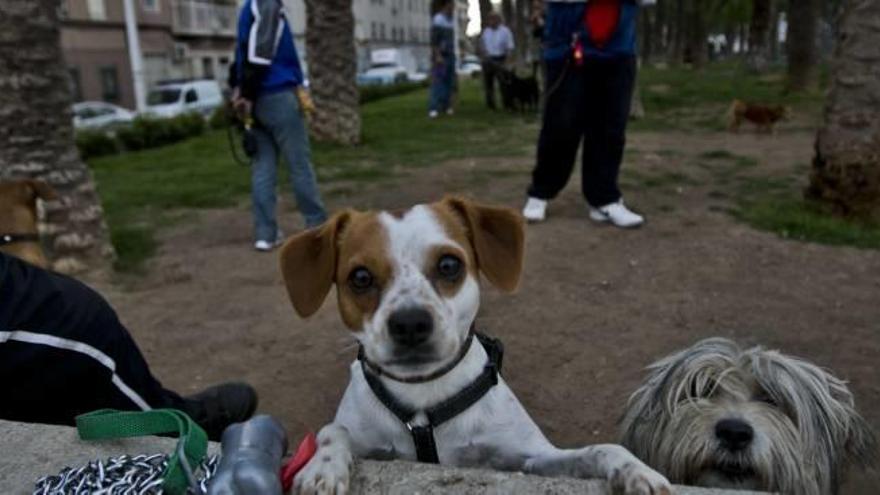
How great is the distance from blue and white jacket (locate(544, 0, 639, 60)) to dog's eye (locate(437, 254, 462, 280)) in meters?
4.05

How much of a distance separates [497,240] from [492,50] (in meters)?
18.2

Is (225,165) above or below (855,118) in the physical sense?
below

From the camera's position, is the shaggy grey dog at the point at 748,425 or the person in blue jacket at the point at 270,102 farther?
the person in blue jacket at the point at 270,102

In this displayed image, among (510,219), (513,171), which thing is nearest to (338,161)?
(513,171)

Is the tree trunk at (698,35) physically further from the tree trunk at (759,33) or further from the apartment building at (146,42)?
the apartment building at (146,42)

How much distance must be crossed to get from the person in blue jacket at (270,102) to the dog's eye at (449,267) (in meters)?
4.54

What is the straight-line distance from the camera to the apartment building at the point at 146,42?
38.9 meters

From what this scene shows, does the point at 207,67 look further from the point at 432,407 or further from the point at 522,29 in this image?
the point at 432,407

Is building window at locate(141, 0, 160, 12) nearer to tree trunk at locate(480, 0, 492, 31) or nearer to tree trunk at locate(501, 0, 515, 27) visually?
tree trunk at locate(501, 0, 515, 27)

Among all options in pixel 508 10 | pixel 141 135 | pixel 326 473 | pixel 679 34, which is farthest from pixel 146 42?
pixel 326 473

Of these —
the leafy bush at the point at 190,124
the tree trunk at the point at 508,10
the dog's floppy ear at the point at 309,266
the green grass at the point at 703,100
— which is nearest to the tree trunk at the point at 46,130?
the dog's floppy ear at the point at 309,266

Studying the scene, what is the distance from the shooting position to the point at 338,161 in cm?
1195

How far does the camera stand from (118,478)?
1.91m

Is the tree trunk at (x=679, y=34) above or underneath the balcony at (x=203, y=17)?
underneath
